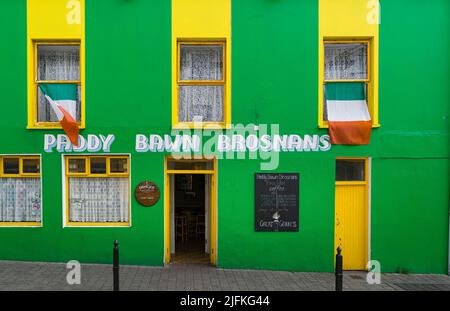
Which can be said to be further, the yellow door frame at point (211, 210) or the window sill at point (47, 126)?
the yellow door frame at point (211, 210)

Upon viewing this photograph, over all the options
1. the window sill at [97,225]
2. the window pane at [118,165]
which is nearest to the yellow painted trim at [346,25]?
the window pane at [118,165]

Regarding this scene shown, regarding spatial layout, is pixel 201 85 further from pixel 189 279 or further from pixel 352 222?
pixel 352 222

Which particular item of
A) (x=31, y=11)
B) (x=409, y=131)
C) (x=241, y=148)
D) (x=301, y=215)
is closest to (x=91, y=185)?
(x=241, y=148)

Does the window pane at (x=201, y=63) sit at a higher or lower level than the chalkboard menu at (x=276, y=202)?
higher

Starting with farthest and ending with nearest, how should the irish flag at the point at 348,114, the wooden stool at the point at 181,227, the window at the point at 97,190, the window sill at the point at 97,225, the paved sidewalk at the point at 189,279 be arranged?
the wooden stool at the point at 181,227, the window at the point at 97,190, the window sill at the point at 97,225, the irish flag at the point at 348,114, the paved sidewalk at the point at 189,279

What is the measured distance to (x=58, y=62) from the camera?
859 cm

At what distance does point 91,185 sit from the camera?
28.0 ft

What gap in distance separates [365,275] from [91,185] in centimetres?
638

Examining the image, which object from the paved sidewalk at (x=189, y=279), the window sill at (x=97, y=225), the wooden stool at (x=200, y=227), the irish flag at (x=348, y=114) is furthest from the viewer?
the wooden stool at (x=200, y=227)

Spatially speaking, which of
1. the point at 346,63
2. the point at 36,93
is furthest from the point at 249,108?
the point at 36,93

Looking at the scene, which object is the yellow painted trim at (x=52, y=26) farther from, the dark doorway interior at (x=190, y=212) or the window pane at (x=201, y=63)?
the dark doorway interior at (x=190, y=212)

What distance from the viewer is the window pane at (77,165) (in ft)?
27.8

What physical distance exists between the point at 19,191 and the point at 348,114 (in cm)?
759

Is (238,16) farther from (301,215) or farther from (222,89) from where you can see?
(301,215)
